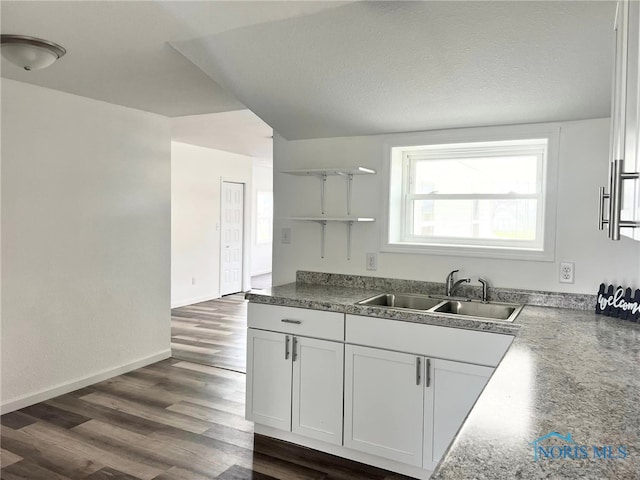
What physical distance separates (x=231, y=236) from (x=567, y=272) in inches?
240

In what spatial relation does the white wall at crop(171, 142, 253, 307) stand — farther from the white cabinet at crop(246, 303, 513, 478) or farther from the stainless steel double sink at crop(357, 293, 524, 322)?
the stainless steel double sink at crop(357, 293, 524, 322)

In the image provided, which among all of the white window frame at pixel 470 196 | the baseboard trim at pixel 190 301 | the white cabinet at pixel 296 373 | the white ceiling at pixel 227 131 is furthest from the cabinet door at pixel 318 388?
the baseboard trim at pixel 190 301

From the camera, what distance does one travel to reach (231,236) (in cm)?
798

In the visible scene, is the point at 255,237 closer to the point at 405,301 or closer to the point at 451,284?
the point at 405,301

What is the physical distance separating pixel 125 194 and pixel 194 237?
3213mm

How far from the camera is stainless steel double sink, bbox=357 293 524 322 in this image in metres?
2.68

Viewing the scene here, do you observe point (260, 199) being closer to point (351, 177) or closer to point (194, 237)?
point (194, 237)

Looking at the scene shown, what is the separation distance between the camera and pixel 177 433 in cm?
294

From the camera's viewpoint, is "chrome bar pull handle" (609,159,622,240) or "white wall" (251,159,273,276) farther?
"white wall" (251,159,273,276)

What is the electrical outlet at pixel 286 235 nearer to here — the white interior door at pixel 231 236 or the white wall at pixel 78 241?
the white wall at pixel 78 241

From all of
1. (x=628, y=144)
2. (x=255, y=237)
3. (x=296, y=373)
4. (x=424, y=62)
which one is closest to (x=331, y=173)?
(x=424, y=62)

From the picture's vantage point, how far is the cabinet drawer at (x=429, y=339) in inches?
87.8

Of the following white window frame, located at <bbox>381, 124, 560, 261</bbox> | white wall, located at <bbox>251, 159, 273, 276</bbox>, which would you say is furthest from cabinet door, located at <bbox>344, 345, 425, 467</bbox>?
white wall, located at <bbox>251, 159, 273, 276</bbox>

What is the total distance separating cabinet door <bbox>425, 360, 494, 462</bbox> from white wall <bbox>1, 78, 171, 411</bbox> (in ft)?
9.13
